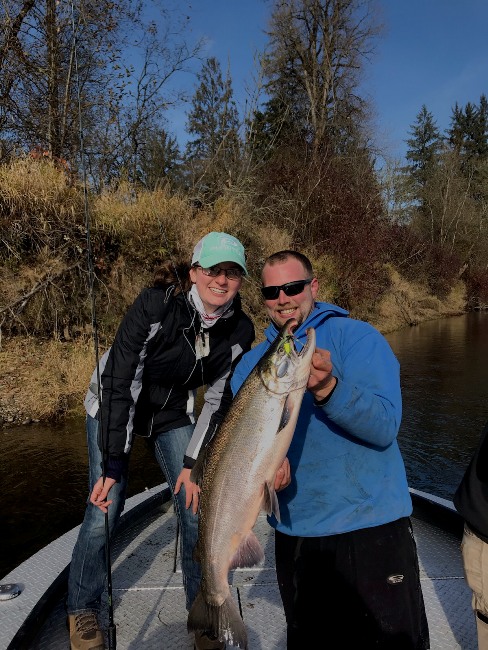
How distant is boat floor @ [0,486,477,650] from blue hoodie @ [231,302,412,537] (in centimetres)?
134

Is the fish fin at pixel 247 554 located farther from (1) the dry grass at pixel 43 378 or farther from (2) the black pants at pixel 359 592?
(1) the dry grass at pixel 43 378

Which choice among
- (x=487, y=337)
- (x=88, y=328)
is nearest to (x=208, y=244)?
(x=88, y=328)

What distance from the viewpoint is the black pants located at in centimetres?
208

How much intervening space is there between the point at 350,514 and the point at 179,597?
1.96m

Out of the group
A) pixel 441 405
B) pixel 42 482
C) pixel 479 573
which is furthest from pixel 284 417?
pixel 441 405

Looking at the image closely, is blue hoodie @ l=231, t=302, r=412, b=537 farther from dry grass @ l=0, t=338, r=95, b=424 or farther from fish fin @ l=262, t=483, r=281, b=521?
dry grass @ l=0, t=338, r=95, b=424

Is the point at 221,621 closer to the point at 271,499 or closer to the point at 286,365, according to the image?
the point at 271,499

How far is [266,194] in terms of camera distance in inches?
761

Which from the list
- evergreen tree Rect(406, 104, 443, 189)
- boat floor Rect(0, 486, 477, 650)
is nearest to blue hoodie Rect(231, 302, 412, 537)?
boat floor Rect(0, 486, 477, 650)

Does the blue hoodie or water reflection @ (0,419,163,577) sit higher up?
the blue hoodie

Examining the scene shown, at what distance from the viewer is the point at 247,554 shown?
2154 mm

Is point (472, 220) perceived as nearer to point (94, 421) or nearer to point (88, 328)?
point (88, 328)

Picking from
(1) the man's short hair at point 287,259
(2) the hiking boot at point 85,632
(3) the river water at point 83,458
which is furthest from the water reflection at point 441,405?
(1) the man's short hair at point 287,259

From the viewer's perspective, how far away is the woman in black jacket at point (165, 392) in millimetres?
2895
